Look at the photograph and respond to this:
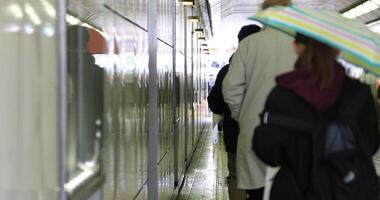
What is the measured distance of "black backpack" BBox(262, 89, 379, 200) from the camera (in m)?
2.12

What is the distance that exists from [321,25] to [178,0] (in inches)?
202

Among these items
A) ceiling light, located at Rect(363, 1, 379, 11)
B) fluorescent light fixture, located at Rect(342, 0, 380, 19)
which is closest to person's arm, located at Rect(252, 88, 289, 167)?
fluorescent light fixture, located at Rect(342, 0, 380, 19)

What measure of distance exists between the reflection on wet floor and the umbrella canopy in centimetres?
486

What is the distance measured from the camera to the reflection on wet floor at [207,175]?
7.27 meters

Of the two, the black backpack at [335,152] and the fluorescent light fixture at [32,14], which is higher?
the fluorescent light fixture at [32,14]

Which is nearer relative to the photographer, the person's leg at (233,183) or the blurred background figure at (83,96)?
the blurred background figure at (83,96)

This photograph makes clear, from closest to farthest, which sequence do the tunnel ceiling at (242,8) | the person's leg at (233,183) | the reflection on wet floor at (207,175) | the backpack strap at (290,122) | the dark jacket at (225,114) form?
the backpack strap at (290,122) → the dark jacket at (225,114) → the person's leg at (233,183) → the reflection on wet floor at (207,175) → the tunnel ceiling at (242,8)

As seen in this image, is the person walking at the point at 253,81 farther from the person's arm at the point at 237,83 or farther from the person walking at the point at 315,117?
the person walking at the point at 315,117

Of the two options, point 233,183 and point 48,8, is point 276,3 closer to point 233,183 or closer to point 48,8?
point 48,8

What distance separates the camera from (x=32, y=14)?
1.92 metres

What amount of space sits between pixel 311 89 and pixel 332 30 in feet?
Result: 0.74

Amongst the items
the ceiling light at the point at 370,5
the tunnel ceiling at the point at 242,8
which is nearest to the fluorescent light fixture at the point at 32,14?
the tunnel ceiling at the point at 242,8

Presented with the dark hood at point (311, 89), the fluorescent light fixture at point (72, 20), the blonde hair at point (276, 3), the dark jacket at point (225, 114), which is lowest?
the dark jacket at point (225, 114)

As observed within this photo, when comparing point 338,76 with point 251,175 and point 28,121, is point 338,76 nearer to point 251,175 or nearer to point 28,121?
point 28,121
